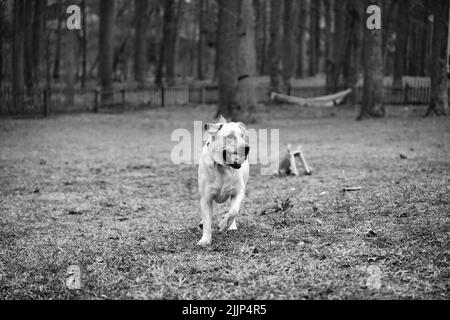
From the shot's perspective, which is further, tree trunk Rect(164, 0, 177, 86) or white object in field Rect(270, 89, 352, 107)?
tree trunk Rect(164, 0, 177, 86)

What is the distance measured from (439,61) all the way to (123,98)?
1506 cm

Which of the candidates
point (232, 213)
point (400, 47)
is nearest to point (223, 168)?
point (232, 213)

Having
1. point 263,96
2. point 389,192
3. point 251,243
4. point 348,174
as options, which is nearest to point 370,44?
point 263,96

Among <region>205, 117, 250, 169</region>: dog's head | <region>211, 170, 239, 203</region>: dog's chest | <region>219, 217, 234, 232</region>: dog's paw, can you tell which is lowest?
<region>219, 217, 234, 232</region>: dog's paw

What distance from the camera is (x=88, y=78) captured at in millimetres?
49969

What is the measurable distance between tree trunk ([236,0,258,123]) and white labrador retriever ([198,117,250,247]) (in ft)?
47.3

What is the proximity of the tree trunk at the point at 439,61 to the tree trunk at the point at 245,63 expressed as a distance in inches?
294

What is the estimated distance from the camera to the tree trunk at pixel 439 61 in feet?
70.8

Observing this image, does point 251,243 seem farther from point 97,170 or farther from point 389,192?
point 97,170

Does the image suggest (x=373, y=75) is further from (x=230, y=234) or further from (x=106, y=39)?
(x=230, y=234)

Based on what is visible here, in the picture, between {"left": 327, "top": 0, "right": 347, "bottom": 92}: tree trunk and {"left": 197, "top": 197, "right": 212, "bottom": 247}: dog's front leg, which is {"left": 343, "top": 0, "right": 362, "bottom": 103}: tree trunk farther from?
{"left": 197, "top": 197, "right": 212, "bottom": 247}: dog's front leg

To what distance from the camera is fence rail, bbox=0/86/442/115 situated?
22.9m

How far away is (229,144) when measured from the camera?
5.11 metres

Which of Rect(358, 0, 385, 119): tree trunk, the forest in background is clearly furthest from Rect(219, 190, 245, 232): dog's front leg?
Rect(358, 0, 385, 119): tree trunk
